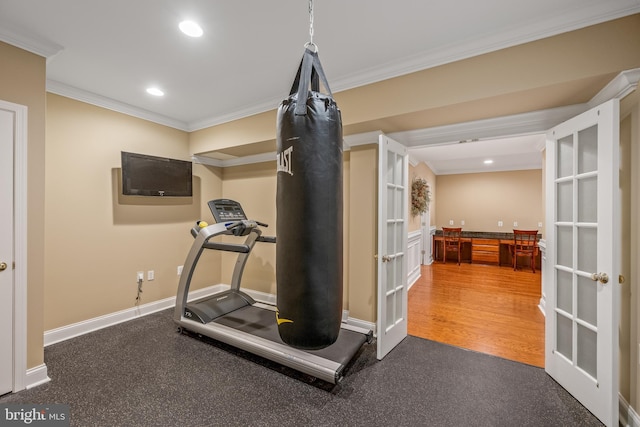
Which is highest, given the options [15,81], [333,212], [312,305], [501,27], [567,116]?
[501,27]

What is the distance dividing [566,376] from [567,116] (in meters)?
2.05

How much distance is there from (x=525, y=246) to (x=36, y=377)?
8.05 m

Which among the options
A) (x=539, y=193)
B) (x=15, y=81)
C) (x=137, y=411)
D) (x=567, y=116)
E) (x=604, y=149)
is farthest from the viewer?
(x=539, y=193)

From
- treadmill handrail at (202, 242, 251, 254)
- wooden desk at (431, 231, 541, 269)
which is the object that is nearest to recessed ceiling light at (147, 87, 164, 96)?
treadmill handrail at (202, 242, 251, 254)

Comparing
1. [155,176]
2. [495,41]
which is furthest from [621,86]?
[155,176]

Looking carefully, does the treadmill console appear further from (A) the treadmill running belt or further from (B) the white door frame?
(B) the white door frame

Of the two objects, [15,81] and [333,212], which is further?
[15,81]

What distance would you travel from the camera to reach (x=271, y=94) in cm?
293

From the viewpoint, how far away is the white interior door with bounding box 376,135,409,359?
7.91ft

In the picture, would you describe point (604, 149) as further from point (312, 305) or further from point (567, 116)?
point (312, 305)

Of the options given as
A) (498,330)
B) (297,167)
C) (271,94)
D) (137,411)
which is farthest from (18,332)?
(498,330)

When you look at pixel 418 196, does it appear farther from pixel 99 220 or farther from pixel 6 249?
pixel 6 249

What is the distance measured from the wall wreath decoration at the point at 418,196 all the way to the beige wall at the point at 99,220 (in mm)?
4467

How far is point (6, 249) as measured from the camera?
1.90 metres
